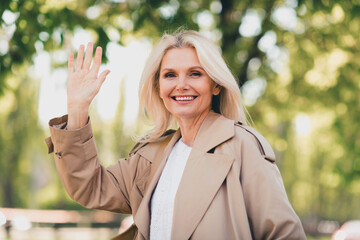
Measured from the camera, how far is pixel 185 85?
2887mm

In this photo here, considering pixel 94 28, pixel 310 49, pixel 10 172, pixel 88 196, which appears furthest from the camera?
pixel 10 172

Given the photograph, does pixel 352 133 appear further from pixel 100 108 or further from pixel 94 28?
pixel 100 108

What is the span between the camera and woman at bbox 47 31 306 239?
2.52 m

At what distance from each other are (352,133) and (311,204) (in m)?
18.9

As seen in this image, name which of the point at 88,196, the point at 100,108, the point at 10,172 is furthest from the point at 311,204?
the point at 88,196

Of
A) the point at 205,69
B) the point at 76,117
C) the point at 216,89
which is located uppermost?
the point at 205,69

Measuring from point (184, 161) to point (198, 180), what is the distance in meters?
0.31

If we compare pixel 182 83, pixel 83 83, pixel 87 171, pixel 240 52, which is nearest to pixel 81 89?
pixel 83 83

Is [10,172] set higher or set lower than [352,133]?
lower

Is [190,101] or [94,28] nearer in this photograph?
[190,101]

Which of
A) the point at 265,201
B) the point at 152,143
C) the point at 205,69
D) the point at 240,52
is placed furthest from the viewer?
the point at 240,52

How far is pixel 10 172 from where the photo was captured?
1986 cm

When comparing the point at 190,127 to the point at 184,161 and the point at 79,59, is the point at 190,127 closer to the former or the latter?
the point at 184,161

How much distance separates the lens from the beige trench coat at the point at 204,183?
97.9 inches
